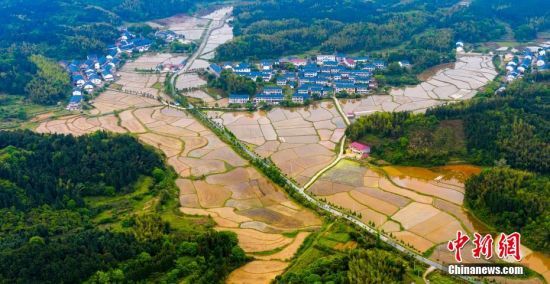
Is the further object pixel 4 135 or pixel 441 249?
pixel 4 135

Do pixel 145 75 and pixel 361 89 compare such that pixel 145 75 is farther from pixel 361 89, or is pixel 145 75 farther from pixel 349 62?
pixel 361 89

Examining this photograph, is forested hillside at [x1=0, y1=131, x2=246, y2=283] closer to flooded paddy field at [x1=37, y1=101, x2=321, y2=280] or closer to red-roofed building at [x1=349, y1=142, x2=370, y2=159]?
flooded paddy field at [x1=37, y1=101, x2=321, y2=280]

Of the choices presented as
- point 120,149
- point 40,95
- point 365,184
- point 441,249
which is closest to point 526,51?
point 365,184

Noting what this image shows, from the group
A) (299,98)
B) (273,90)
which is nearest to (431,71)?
(299,98)

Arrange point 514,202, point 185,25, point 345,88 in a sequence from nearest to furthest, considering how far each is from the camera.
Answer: point 514,202
point 345,88
point 185,25

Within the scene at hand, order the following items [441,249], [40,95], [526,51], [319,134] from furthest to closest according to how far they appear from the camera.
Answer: [526,51] → [40,95] → [319,134] → [441,249]

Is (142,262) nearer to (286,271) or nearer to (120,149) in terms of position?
(286,271)

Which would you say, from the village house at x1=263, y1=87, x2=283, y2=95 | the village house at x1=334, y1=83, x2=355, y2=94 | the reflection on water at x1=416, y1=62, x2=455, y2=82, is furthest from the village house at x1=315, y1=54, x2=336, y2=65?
the village house at x1=263, y1=87, x2=283, y2=95
